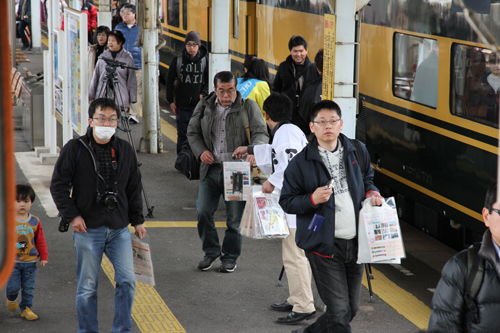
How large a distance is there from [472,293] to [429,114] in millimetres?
4198

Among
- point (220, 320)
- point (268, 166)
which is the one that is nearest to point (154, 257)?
point (220, 320)

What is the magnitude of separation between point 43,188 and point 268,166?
4843mm

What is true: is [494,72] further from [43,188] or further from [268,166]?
[43,188]

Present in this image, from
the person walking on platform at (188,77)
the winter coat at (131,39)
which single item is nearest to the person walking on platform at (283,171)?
the person walking on platform at (188,77)

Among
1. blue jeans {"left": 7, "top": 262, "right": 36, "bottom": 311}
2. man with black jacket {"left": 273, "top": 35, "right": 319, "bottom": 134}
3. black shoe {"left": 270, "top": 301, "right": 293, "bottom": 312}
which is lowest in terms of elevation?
black shoe {"left": 270, "top": 301, "right": 293, "bottom": 312}

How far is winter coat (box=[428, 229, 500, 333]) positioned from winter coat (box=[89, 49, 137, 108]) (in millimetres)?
7199

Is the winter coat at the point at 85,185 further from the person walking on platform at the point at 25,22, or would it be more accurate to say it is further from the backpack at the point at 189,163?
the person walking on platform at the point at 25,22

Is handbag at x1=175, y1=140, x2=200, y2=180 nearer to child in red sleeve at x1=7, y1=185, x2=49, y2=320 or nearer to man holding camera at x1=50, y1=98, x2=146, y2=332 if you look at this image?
child in red sleeve at x1=7, y1=185, x2=49, y2=320

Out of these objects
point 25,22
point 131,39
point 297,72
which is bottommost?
point 297,72

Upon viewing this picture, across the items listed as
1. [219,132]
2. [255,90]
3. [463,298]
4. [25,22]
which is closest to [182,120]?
[255,90]

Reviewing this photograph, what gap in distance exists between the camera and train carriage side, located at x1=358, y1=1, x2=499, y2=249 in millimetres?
5844

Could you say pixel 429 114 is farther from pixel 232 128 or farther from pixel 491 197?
pixel 491 197

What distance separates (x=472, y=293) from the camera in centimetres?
259

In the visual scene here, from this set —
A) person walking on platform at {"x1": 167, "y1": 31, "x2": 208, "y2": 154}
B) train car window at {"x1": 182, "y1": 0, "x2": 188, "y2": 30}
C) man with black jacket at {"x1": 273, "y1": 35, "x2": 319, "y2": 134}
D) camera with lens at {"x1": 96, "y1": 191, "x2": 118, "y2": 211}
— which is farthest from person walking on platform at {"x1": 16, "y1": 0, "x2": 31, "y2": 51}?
camera with lens at {"x1": 96, "y1": 191, "x2": 118, "y2": 211}
